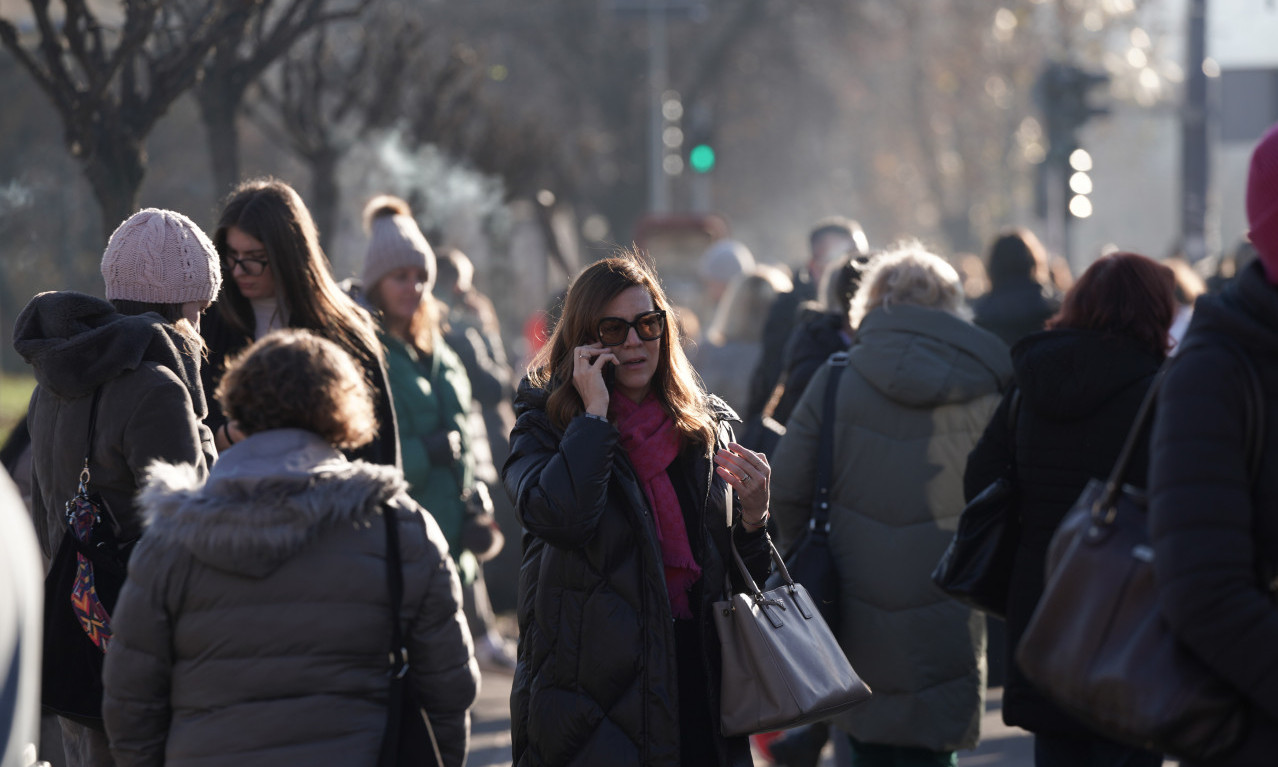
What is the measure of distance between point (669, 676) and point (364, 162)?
19.0 meters

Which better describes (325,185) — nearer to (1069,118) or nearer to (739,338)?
(739,338)

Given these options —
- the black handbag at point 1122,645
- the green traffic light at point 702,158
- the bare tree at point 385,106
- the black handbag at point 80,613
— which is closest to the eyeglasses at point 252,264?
the black handbag at point 80,613

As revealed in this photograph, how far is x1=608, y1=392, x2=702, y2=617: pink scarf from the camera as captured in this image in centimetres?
384

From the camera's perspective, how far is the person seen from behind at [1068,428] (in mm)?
4309

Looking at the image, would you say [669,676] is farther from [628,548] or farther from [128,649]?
[128,649]

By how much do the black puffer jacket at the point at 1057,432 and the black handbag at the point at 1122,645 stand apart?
152 cm

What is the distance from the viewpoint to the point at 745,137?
35969mm

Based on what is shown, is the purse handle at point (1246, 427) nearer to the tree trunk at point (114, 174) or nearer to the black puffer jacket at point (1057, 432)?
the black puffer jacket at point (1057, 432)

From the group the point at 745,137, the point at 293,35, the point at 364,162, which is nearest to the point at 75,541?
the point at 293,35

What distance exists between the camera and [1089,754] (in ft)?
14.1

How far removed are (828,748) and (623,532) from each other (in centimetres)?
471

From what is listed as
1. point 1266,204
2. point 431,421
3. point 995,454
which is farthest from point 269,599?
point 431,421

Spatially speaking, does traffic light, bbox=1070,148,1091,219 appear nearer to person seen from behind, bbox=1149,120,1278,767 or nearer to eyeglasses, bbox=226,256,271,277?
eyeglasses, bbox=226,256,271,277

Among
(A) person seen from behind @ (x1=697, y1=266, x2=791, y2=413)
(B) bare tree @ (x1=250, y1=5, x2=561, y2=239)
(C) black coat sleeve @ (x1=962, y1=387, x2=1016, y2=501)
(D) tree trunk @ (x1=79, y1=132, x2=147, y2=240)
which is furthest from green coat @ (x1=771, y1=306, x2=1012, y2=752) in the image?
(B) bare tree @ (x1=250, y1=5, x2=561, y2=239)
